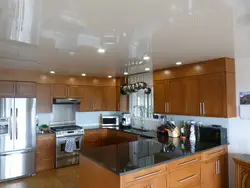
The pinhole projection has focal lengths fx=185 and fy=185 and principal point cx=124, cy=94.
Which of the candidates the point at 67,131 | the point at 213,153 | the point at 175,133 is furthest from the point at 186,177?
the point at 67,131

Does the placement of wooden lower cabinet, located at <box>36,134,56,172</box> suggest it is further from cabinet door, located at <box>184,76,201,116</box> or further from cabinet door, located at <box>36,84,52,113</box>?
cabinet door, located at <box>184,76,201,116</box>

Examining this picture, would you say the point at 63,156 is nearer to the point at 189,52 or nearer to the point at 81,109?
the point at 81,109

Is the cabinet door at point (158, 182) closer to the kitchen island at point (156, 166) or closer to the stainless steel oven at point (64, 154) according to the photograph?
the kitchen island at point (156, 166)

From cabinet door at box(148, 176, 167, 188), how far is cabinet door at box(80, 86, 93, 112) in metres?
3.43

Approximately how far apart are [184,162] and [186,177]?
217 millimetres

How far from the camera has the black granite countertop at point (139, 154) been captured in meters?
2.09

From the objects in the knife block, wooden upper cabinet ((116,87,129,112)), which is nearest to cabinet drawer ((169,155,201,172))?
the knife block

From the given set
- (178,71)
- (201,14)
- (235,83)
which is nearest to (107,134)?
(178,71)

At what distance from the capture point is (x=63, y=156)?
4602 millimetres

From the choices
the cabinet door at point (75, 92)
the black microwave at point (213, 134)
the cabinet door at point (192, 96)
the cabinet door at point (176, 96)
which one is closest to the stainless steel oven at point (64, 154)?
the cabinet door at point (75, 92)

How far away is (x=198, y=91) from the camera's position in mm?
3369

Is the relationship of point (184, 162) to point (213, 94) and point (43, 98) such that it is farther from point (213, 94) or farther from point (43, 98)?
point (43, 98)

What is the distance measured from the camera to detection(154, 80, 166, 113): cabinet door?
4.01 m

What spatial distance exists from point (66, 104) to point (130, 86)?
6.76 ft
